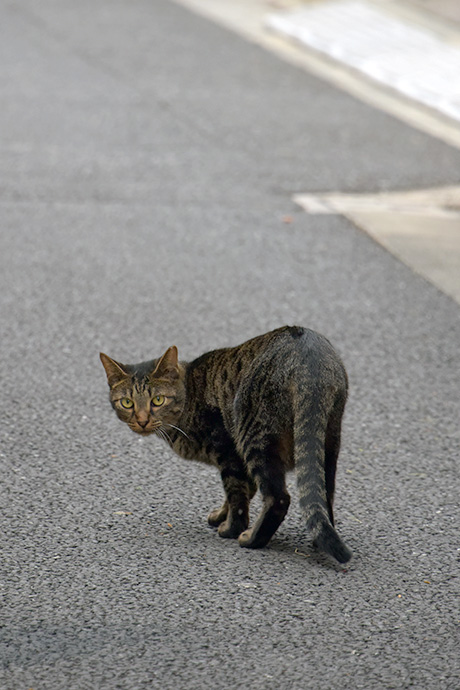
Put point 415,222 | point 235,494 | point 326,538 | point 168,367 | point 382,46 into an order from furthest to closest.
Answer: point 382,46 < point 415,222 < point 168,367 < point 235,494 < point 326,538

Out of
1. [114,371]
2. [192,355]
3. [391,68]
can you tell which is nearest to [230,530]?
[114,371]

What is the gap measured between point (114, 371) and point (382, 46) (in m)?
9.89

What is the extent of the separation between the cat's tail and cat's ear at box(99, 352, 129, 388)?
0.73 metres

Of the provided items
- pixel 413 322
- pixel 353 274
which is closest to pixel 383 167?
pixel 353 274

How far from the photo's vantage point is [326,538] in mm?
3389

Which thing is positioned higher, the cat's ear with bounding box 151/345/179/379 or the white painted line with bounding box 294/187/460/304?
the cat's ear with bounding box 151/345/179/379

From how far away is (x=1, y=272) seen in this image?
6.71m

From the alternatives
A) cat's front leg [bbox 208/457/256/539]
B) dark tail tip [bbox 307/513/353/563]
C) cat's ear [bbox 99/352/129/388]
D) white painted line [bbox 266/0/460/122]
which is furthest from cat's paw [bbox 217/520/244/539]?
white painted line [bbox 266/0/460/122]

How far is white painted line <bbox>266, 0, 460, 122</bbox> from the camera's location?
11.3 m

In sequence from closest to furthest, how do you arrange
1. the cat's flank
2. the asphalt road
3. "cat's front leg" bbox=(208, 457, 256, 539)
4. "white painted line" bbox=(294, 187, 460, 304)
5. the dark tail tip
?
the asphalt road < the dark tail tip < the cat's flank < "cat's front leg" bbox=(208, 457, 256, 539) < "white painted line" bbox=(294, 187, 460, 304)

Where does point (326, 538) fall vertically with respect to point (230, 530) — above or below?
above

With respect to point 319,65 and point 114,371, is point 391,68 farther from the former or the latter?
point 114,371

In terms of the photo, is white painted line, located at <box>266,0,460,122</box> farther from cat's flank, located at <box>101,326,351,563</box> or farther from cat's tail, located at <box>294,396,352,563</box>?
cat's tail, located at <box>294,396,352,563</box>

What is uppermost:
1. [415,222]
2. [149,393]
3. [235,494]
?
[149,393]
